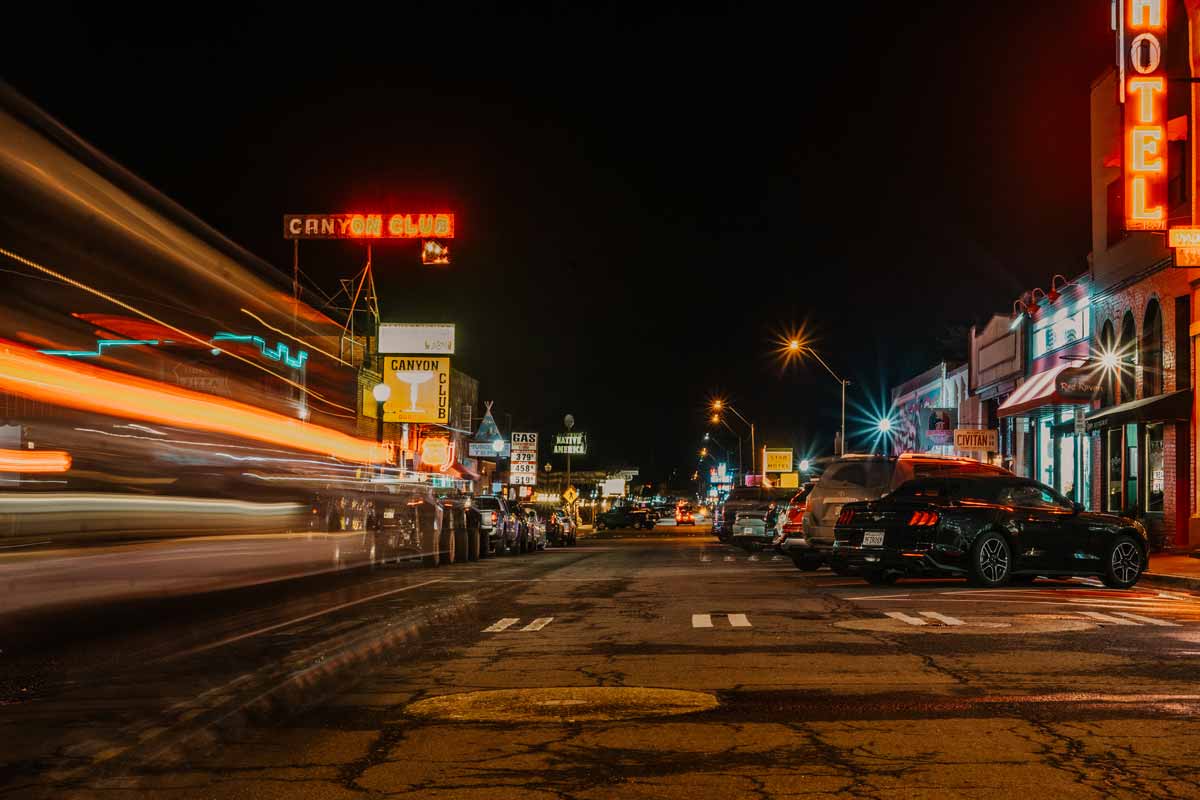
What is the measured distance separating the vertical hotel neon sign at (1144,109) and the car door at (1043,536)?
10482 millimetres

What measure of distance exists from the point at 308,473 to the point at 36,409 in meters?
9.94

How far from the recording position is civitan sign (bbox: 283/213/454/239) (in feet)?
156

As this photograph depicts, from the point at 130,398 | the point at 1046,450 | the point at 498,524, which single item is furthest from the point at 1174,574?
the point at 1046,450

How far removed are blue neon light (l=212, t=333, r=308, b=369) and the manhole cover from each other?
8.84 meters

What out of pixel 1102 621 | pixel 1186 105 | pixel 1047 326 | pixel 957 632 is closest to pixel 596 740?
pixel 957 632

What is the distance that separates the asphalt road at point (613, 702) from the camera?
6676 mm

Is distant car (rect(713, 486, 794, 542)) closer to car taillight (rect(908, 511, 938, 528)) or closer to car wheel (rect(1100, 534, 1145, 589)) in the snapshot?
car wheel (rect(1100, 534, 1145, 589))

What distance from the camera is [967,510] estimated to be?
61.9 feet

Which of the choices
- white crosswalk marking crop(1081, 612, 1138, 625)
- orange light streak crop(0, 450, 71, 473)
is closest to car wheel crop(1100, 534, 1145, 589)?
white crosswalk marking crop(1081, 612, 1138, 625)

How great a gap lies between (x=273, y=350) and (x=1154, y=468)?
21150 mm

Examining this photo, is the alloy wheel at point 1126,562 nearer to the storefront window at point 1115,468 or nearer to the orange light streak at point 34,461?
the orange light streak at point 34,461

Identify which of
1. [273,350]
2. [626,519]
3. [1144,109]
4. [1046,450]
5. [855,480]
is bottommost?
[626,519]

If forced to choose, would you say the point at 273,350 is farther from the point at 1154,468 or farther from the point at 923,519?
the point at 1154,468

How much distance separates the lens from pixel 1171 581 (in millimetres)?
21625
